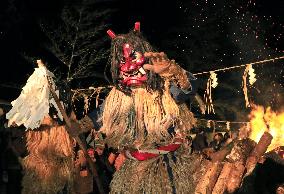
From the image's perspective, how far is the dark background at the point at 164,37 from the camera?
45.8 feet

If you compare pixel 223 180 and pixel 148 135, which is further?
pixel 223 180

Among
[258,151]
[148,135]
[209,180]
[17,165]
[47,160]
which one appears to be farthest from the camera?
[17,165]

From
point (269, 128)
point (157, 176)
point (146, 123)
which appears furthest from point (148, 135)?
point (269, 128)

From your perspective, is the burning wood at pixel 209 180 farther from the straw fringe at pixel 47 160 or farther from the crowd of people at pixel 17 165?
the straw fringe at pixel 47 160

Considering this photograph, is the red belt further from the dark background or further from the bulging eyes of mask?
A: the dark background

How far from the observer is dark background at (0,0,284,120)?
45.8 feet

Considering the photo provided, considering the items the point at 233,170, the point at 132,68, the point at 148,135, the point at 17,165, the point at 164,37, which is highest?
the point at 164,37

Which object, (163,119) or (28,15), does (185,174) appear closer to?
(163,119)

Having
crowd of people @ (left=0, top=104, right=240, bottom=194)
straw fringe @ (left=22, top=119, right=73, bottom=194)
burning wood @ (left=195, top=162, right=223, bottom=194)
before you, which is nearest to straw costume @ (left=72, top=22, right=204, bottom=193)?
burning wood @ (left=195, top=162, right=223, bottom=194)

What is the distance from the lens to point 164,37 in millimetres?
17219

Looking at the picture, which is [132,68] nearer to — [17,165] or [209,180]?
[209,180]

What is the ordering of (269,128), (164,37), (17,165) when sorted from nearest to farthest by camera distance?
(17,165) < (269,128) < (164,37)

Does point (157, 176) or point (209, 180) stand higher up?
point (157, 176)

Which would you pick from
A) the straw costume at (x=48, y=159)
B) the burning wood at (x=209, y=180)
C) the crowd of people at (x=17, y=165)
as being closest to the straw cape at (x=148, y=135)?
the burning wood at (x=209, y=180)
